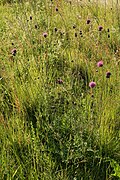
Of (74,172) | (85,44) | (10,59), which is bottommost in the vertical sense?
(74,172)

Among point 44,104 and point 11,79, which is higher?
point 11,79

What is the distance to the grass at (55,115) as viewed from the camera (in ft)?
6.70

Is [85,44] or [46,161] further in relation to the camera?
[85,44]

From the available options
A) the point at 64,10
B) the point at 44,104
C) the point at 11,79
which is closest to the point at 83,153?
the point at 44,104

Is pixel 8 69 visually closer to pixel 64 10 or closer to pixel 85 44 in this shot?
pixel 85 44

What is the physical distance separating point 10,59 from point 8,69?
0.15 meters

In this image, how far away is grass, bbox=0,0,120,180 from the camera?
204cm

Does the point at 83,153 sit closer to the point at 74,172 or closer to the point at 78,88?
the point at 74,172

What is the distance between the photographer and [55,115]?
2303 millimetres

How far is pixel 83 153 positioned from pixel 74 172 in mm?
131

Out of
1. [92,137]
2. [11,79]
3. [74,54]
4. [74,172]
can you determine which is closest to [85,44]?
[74,54]

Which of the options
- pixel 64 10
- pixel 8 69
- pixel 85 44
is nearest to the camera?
pixel 8 69

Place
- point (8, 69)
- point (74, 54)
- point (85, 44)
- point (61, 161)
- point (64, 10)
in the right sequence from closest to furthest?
point (61, 161)
point (8, 69)
point (74, 54)
point (85, 44)
point (64, 10)

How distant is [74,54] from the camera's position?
3303mm
